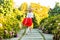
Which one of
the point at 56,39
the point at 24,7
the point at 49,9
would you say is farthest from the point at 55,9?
the point at 56,39

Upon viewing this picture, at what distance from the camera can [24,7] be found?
5006 centimetres

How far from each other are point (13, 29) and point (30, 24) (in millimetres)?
1169

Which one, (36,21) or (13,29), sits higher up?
(13,29)

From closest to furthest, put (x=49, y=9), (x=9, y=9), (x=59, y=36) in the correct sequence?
(x=59, y=36) < (x=9, y=9) < (x=49, y=9)

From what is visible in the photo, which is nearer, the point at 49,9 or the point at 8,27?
the point at 8,27

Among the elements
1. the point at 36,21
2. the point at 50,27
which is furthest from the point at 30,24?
the point at 36,21

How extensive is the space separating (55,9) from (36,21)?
18.1 feet

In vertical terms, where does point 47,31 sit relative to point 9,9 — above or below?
below

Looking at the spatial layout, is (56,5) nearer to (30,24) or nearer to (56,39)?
(30,24)

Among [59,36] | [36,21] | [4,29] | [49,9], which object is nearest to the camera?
[59,36]

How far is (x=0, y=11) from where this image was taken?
768 inches

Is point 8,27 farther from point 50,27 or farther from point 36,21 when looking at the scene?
point 36,21

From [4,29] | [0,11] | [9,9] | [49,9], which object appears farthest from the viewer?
[49,9]

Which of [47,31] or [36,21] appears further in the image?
[36,21]
